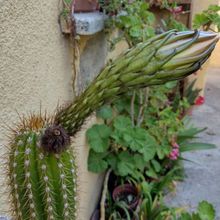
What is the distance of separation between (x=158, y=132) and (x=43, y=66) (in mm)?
1780

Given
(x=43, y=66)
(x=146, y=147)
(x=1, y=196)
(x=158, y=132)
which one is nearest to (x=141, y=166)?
(x=146, y=147)

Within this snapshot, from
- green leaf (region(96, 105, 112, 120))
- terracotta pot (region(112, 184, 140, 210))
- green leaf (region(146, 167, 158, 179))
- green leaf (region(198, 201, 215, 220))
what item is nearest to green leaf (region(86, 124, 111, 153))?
green leaf (region(96, 105, 112, 120))

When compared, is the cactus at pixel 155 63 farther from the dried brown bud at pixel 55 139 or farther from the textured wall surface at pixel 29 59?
the textured wall surface at pixel 29 59

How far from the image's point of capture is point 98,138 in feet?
8.91

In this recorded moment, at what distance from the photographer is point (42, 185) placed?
38.4 inches

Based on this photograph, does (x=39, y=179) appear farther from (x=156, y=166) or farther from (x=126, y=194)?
(x=156, y=166)

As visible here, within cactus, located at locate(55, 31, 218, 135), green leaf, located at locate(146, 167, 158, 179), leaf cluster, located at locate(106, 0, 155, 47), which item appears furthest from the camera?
green leaf, located at locate(146, 167, 158, 179)

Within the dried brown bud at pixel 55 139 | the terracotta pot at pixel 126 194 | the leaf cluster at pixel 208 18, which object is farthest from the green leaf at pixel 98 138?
the dried brown bud at pixel 55 139

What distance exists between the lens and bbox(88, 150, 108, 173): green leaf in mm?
2740

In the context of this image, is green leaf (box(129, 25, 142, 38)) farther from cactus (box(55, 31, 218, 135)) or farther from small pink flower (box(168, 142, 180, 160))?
cactus (box(55, 31, 218, 135))

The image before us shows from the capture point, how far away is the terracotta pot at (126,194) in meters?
3.03

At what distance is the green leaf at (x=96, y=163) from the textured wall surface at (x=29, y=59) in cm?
82

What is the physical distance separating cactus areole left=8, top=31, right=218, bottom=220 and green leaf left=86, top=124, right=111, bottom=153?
1.59m

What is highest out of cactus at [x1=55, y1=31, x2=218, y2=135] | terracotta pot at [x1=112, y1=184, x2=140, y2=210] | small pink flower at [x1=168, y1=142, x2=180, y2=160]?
cactus at [x1=55, y1=31, x2=218, y2=135]
